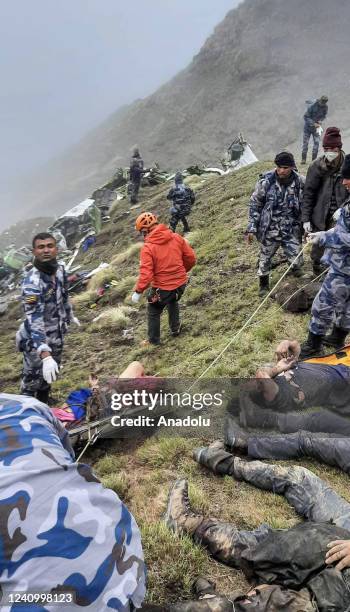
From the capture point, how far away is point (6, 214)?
344 ft

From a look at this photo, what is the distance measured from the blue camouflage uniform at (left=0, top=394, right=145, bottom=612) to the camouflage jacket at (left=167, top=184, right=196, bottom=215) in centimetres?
1174

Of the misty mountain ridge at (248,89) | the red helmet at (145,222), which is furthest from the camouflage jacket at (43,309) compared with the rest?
the misty mountain ridge at (248,89)

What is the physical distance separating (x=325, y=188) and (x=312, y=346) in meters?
2.39

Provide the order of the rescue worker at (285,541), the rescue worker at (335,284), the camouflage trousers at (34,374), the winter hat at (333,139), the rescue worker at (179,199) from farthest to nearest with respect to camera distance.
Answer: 1. the rescue worker at (179,199)
2. the winter hat at (333,139)
3. the camouflage trousers at (34,374)
4. the rescue worker at (335,284)
5. the rescue worker at (285,541)

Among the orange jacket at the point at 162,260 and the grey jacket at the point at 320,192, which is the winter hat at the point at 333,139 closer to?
the grey jacket at the point at 320,192

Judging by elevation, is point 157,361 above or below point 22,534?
below

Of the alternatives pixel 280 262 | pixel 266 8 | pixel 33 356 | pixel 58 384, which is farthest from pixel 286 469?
pixel 266 8

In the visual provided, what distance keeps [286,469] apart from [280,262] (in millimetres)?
5493

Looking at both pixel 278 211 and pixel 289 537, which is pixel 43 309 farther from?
pixel 278 211

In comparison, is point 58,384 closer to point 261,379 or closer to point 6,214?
point 261,379

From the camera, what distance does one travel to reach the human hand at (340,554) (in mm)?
2285

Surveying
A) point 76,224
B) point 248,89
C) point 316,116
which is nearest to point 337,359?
point 316,116

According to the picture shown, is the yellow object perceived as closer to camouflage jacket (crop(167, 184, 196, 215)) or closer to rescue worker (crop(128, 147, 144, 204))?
camouflage jacket (crop(167, 184, 196, 215))

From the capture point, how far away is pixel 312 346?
5.10m
